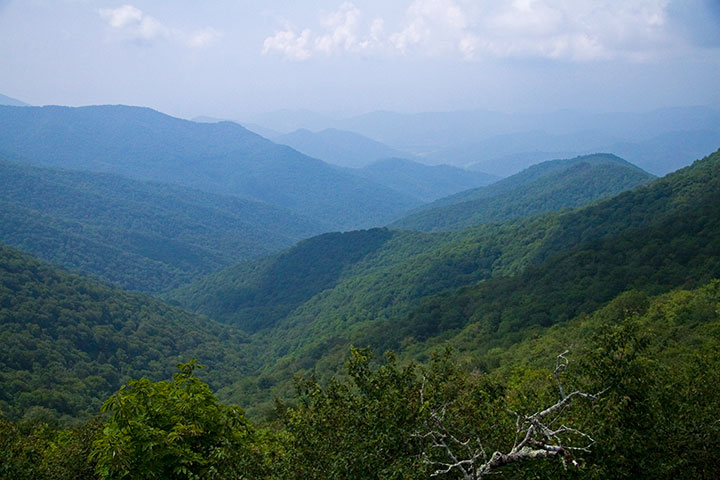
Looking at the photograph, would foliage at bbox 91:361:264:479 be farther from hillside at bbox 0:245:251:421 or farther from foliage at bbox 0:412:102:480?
hillside at bbox 0:245:251:421

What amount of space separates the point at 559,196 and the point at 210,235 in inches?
5046

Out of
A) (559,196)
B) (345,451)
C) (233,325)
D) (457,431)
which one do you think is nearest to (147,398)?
(345,451)

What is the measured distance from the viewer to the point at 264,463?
731cm

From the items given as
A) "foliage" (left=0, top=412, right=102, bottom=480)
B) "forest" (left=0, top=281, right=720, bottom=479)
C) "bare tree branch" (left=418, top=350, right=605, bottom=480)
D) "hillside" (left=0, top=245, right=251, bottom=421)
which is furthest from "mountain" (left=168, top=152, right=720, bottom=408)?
"bare tree branch" (left=418, top=350, right=605, bottom=480)

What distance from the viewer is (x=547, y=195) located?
123500 mm

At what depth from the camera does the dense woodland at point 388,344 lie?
684 centimetres

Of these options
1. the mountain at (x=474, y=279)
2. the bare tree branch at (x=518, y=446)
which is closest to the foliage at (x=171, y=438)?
the bare tree branch at (x=518, y=446)

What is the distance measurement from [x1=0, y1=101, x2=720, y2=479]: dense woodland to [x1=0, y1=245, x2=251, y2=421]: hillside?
12.7 inches

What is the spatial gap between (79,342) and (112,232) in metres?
109

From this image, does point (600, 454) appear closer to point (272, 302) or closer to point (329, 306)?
point (329, 306)

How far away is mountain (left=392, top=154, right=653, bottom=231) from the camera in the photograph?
115 metres

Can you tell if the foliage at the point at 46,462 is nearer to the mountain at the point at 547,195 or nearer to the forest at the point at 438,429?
the forest at the point at 438,429

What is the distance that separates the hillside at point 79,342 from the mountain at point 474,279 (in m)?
11.6

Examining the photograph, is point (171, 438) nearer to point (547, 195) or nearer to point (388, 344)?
point (388, 344)
